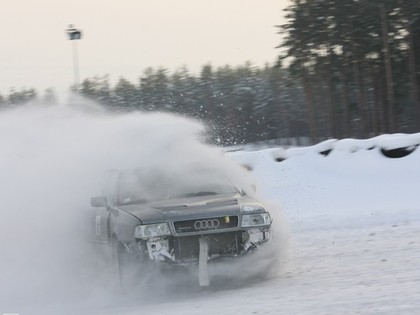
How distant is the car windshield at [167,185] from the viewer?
7914 millimetres

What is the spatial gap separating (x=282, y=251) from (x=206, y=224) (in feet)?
3.79

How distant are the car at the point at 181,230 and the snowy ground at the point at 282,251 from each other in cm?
31

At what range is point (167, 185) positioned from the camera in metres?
8.06

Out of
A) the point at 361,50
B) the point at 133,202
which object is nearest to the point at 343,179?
the point at 133,202

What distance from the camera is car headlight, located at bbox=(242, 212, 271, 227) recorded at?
7.24m

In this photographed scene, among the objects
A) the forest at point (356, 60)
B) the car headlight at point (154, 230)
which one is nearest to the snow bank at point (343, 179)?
the car headlight at point (154, 230)

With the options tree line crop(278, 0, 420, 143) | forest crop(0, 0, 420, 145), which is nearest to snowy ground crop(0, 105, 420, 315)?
forest crop(0, 0, 420, 145)

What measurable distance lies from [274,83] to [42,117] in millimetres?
97297

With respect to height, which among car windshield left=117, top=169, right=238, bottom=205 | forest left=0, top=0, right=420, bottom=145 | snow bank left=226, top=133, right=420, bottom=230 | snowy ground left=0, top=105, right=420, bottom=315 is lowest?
forest left=0, top=0, right=420, bottom=145

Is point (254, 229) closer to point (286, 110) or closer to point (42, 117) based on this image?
point (42, 117)

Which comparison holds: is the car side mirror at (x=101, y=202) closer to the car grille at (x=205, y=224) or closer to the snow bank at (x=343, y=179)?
the car grille at (x=205, y=224)

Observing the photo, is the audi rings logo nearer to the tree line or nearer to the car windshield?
the car windshield

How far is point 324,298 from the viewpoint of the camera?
20.4 feet

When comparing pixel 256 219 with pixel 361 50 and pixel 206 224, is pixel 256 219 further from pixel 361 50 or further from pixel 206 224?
pixel 361 50
